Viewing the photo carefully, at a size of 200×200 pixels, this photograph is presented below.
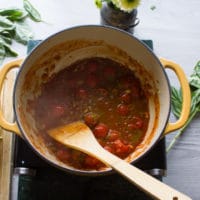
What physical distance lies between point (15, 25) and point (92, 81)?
0.25 meters

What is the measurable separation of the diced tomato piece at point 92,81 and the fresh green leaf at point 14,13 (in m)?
0.24

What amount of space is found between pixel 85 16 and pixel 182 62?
0.27m

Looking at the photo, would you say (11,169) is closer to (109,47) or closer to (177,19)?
(109,47)

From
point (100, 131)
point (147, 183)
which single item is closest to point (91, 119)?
point (100, 131)

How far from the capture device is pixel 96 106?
0.98 m

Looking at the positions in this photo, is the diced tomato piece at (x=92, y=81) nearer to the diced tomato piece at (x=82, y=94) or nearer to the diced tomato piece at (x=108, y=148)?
the diced tomato piece at (x=82, y=94)

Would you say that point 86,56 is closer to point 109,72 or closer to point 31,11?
point 109,72

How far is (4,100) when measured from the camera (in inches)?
39.7

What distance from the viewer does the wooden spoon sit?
0.72 metres

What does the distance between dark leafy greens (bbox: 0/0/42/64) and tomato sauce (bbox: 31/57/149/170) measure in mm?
143

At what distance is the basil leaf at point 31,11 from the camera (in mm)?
1089

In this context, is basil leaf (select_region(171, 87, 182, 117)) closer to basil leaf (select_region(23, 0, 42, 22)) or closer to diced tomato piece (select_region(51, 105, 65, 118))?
diced tomato piece (select_region(51, 105, 65, 118))

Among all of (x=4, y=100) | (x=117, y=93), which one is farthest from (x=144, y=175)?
(x=4, y=100)

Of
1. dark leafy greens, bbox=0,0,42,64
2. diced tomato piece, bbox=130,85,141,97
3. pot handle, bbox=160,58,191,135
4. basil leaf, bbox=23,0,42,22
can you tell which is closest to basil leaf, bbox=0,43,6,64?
dark leafy greens, bbox=0,0,42,64
